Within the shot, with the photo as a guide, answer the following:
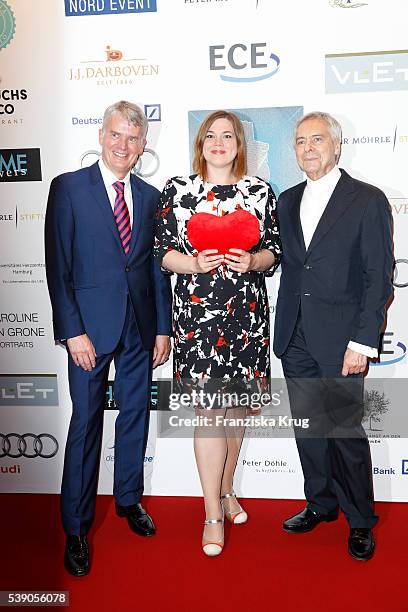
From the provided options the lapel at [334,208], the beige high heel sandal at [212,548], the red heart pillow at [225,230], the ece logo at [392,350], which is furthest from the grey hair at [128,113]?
the beige high heel sandal at [212,548]

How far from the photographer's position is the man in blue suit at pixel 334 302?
7.58 feet

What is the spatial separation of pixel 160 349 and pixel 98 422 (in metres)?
0.42

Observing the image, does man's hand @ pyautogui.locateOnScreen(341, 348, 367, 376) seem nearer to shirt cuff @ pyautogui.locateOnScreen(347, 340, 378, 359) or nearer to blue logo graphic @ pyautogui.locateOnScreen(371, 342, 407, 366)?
shirt cuff @ pyautogui.locateOnScreen(347, 340, 378, 359)

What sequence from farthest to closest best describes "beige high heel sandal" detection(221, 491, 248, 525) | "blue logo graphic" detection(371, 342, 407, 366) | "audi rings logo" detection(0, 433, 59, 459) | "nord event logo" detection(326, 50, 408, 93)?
"audi rings logo" detection(0, 433, 59, 459) < "blue logo graphic" detection(371, 342, 407, 366) < "beige high heel sandal" detection(221, 491, 248, 525) < "nord event logo" detection(326, 50, 408, 93)

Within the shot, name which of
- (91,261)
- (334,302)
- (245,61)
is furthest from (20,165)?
(334,302)

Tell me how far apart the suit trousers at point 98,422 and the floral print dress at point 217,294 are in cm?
23

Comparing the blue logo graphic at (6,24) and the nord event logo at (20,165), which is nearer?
the blue logo graphic at (6,24)

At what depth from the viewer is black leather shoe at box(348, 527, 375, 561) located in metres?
2.47

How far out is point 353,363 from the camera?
235 centimetres

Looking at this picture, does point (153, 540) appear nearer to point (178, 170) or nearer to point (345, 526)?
point (345, 526)

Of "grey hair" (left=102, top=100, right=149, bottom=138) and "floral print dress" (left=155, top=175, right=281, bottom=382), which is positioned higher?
"grey hair" (left=102, top=100, right=149, bottom=138)

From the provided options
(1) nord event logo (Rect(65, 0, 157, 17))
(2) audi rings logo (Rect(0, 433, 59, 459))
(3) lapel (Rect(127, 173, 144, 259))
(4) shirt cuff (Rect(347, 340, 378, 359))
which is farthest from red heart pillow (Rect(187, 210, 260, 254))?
(2) audi rings logo (Rect(0, 433, 59, 459))

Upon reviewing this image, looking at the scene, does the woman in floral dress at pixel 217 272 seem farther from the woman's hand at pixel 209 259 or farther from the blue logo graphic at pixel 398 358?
the blue logo graphic at pixel 398 358

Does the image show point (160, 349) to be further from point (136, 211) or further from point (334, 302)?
point (334, 302)
